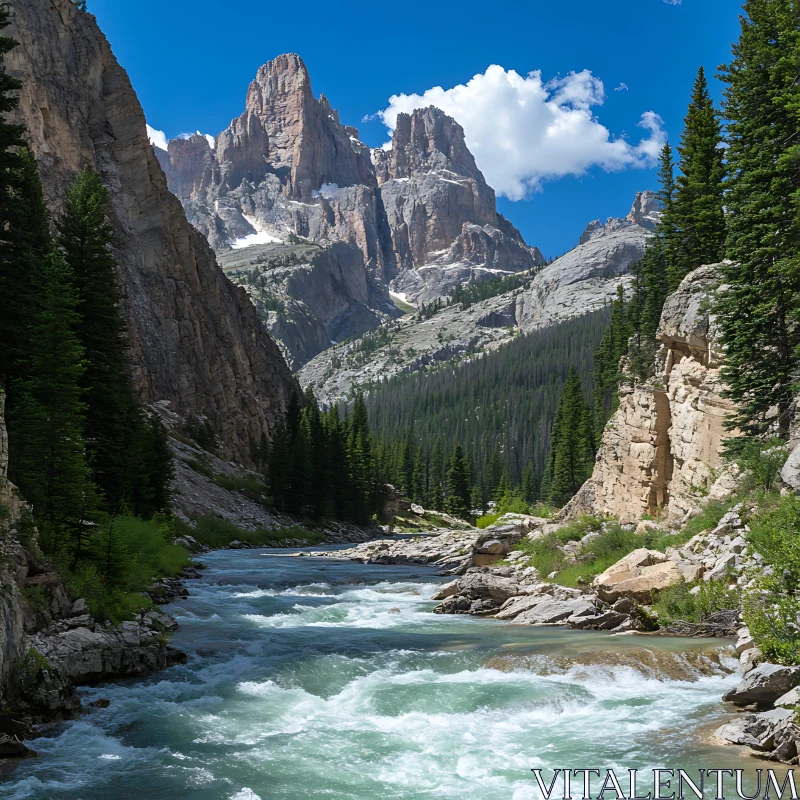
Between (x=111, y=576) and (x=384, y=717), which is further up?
(x=111, y=576)

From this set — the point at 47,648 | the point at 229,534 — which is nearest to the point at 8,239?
the point at 47,648

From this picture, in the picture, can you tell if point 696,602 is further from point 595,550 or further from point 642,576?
point 595,550

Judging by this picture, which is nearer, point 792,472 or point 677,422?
point 792,472

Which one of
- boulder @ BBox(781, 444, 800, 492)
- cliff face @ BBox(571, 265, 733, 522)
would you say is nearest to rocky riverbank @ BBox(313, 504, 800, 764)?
boulder @ BBox(781, 444, 800, 492)

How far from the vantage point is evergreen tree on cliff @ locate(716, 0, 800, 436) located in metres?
23.3

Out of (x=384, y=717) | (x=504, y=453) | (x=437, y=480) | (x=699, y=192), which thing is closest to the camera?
(x=384, y=717)

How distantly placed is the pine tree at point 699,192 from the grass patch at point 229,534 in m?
36.4

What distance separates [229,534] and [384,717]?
141 ft

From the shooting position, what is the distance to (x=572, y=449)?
85812 mm

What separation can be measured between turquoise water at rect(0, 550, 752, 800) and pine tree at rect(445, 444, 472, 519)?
300 ft

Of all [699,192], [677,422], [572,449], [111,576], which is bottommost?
[111,576]

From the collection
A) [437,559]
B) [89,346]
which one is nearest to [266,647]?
[89,346]

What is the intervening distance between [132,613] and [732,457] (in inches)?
820

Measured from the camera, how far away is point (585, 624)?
787 inches
